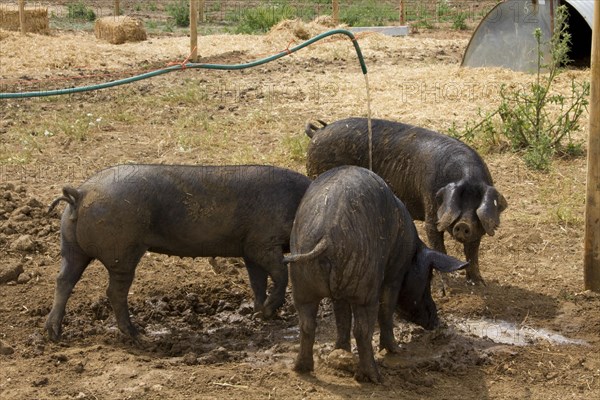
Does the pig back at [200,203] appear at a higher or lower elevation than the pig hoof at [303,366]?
higher

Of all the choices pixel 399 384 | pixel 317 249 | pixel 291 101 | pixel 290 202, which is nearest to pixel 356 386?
pixel 399 384

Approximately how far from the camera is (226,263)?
325 inches

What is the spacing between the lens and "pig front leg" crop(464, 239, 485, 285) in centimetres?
765

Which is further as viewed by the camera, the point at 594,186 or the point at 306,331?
the point at 594,186

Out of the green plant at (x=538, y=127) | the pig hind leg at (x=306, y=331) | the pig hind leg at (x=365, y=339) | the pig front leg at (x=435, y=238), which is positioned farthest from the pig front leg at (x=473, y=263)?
the green plant at (x=538, y=127)

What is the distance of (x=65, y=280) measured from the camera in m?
6.71

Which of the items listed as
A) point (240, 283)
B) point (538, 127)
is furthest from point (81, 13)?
point (240, 283)

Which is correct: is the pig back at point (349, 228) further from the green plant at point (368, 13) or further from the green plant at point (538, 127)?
the green plant at point (368, 13)

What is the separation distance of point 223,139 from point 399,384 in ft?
19.9

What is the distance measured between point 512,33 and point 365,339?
10.6m

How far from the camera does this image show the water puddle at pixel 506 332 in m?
6.77

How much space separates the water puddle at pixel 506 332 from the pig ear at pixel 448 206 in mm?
694

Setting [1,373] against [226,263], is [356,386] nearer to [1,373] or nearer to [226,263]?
[1,373]

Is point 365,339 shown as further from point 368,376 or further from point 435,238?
point 435,238
